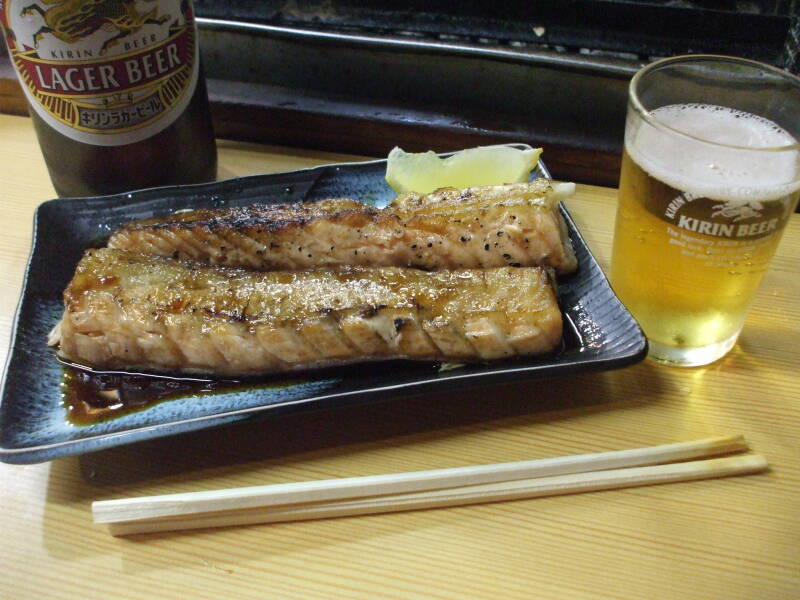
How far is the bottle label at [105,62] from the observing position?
1599 mm

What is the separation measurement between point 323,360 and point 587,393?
0.56 m

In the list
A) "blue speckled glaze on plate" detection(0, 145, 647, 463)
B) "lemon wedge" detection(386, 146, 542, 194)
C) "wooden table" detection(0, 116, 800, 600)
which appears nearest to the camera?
"wooden table" detection(0, 116, 800, 600)

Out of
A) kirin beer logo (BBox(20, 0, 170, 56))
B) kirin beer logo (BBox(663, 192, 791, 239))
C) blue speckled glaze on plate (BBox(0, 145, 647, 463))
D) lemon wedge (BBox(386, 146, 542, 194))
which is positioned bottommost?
blue speckled glaze on plate (BBox(0, 145, 647, 463))

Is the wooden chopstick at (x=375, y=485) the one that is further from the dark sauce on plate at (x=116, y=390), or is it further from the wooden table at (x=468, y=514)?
the dark sauce on plate at (x=116, y=390)

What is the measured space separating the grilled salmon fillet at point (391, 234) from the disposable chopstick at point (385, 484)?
0.49 metres

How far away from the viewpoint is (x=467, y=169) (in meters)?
1.82

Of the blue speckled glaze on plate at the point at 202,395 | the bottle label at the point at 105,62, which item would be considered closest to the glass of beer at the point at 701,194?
the blue speckled glaze on plate at the point at 202,395

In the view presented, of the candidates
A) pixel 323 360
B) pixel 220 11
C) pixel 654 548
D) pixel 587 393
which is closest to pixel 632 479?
pixel 654 548

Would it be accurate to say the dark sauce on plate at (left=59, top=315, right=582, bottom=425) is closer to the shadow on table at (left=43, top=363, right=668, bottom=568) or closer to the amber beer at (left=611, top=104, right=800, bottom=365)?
the shadow on table at (left=43, top=363, right=668, bottom=568)

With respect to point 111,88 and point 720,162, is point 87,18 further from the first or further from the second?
point 720,162

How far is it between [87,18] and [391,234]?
853 mm

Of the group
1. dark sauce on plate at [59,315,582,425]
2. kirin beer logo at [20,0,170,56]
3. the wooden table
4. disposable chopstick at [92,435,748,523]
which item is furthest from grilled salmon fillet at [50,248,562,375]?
kirin beer logo at [20,0,170,56]

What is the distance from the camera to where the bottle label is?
1.60 meters

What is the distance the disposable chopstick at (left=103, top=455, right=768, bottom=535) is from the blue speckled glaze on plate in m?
0.17
